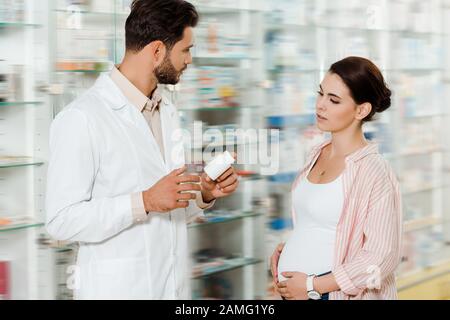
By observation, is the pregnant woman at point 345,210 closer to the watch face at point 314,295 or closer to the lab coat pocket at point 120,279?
the watch face at point 314,295

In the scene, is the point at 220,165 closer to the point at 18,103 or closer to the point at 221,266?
the point at 18,103

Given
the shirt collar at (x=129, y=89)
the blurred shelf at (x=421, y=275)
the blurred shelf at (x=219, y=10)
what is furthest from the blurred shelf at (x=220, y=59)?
the blurred shelf at (x=421, y=275)

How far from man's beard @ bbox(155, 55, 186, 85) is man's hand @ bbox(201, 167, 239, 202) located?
10.5 inches

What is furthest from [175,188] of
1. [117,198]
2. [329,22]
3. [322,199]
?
[329,22]

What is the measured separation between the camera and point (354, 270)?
70.1 inches

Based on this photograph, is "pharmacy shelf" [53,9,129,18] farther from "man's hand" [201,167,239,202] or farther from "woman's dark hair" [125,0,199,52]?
"man's hand" [201,167,239,202]

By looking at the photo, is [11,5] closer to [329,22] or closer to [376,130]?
[329,22]

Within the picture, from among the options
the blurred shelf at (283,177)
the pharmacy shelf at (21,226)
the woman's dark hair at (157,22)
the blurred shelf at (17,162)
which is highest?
the woman's dark hair at (157,22)

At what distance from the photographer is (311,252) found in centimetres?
188

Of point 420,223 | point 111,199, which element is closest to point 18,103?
point 111,199

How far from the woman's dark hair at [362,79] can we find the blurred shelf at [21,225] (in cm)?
116

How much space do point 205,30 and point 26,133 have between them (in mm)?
968

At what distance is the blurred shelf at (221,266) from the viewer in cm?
308

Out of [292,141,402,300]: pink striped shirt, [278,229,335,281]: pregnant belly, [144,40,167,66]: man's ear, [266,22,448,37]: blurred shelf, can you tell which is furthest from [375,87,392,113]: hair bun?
[266,22,448,37]: blurred shelf
